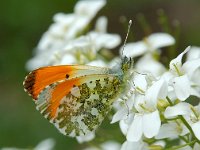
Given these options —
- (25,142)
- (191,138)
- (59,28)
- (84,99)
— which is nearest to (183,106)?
(191,138)

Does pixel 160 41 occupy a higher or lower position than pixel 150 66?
higher

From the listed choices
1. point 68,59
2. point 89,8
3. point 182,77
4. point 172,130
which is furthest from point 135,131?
point 89,8

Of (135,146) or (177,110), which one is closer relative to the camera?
(177,110)

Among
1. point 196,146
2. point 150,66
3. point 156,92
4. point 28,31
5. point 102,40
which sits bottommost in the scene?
point 196,146

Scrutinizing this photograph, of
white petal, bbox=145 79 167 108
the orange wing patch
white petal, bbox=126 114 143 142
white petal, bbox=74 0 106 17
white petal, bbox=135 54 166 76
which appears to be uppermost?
white petal, bbox=74 0 106 17

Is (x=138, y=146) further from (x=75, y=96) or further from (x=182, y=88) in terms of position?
(x=75, y=96)

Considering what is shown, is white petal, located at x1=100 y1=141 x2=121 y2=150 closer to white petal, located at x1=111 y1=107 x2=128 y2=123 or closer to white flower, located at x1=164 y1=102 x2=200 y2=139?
white petal, located at x1=111 y1=107 x2=128 y2=123

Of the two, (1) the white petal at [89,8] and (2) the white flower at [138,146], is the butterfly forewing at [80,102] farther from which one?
(1) the white petal at [89,8]

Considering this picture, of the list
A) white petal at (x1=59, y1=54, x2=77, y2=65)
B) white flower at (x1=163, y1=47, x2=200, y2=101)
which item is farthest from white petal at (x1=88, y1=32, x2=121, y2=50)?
white flower at (x1=163, y1=47, x2=200, y2=101)

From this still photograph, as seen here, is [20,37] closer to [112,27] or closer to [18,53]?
[18,53]
